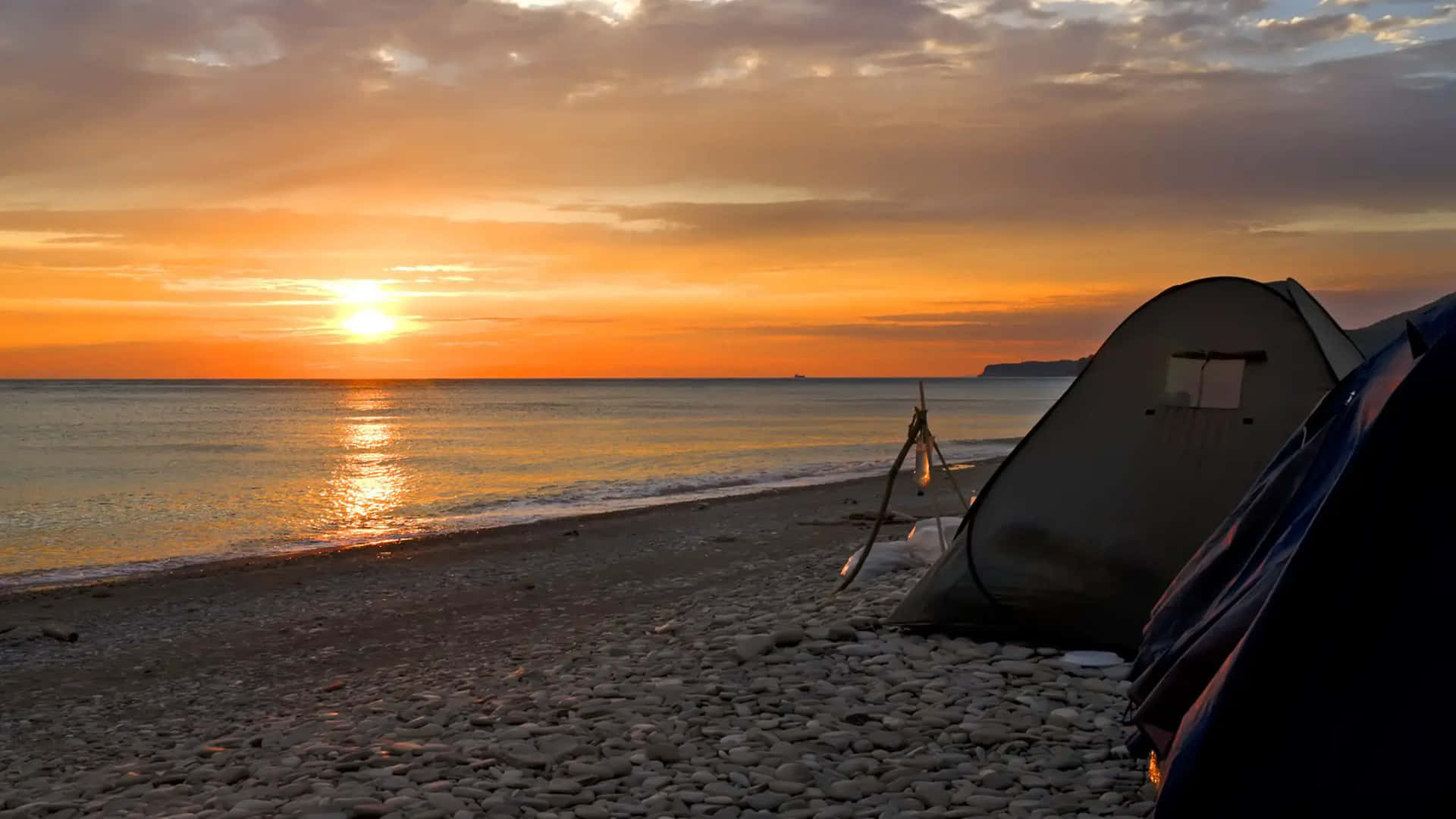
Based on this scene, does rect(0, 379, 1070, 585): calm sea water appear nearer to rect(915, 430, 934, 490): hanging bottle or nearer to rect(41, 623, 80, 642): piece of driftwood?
rect(41, 623, 80, 642): piece of driftwood

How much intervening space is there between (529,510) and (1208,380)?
17.9m

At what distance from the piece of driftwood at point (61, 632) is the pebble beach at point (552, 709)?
0.40 feet

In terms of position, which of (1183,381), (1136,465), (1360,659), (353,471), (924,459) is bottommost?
(353,471)

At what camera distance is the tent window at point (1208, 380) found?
8070mm

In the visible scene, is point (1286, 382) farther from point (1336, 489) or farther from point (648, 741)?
point (648, 741)

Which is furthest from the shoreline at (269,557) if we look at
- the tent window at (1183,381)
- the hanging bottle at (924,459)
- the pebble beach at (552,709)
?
the tent window at (1183,381)

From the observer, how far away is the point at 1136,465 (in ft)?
26.9

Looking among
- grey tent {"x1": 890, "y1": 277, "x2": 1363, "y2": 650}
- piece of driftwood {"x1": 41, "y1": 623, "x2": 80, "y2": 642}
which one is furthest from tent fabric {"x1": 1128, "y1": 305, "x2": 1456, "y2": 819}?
piece of driftwood {"x1": 41, "y1": 623, "x2": 80, "y2": 642}

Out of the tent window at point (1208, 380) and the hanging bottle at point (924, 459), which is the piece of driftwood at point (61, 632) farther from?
the tent window at point (1208, 380)

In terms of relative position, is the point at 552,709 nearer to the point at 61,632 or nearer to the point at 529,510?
the point at 61,632

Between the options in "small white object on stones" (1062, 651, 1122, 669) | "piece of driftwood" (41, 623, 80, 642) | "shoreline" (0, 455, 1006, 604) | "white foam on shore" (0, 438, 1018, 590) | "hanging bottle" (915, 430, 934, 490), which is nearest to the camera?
"small white object on stones" (1062, 651, 1122, 669)

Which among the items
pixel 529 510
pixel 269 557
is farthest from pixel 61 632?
pixel 529 510

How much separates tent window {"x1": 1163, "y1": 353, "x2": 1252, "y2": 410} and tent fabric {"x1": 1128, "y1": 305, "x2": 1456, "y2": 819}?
4.17 metres

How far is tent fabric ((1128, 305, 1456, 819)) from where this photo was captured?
3.63 metres
